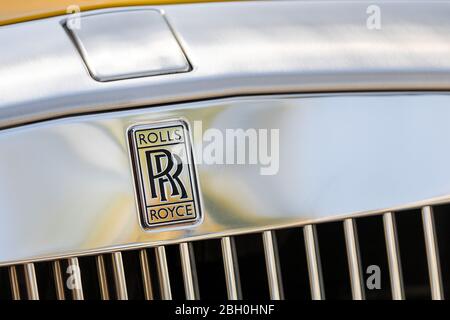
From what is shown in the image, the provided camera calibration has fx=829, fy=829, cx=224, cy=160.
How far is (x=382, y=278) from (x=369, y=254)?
0.12 feet

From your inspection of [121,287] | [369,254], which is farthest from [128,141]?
[369,254]

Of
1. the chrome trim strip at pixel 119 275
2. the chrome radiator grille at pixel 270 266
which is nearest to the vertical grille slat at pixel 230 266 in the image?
the chrome radiator grille at pixel 270 266

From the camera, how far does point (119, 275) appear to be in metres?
0.92

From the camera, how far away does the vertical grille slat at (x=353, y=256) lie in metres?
0.93

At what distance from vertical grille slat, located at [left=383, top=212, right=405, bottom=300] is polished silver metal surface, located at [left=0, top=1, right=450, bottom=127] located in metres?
0.15

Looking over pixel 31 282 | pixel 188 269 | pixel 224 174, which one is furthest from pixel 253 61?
pixel 31 282

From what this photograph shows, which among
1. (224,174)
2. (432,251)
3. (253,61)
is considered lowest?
(432,251)

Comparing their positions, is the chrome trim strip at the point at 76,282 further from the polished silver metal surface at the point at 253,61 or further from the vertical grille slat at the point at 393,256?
the vertical grille slat at the point at 393,256

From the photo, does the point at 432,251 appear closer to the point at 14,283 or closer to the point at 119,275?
the point at 119,275

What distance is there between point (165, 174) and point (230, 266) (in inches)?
4.9

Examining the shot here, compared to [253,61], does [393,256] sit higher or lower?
lower

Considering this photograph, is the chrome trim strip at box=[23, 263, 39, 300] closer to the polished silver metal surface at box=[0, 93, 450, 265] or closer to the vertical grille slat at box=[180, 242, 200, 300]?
the polished silver metal surface at box=[0, 93, 450, 265]
